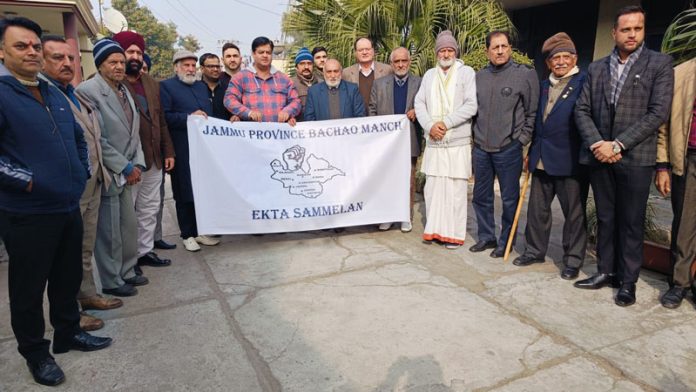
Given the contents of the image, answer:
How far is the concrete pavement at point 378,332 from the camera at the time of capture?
233cm

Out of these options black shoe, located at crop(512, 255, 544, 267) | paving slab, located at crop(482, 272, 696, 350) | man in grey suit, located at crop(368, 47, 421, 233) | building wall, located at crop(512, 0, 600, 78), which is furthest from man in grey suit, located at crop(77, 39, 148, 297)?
building wall, located at crop(512, 0, 600, 78)

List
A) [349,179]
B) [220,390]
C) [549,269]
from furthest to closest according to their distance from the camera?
[349,179], [549,269], [220,390]

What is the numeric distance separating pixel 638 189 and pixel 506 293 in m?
1.08

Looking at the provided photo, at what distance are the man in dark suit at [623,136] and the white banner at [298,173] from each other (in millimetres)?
1800

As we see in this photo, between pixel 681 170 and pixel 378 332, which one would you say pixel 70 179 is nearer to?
pixel 378 332

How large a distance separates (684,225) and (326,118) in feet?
9.82

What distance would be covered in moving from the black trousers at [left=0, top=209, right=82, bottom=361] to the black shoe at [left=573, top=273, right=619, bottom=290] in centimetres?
327

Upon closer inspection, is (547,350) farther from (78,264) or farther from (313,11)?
(313,11)

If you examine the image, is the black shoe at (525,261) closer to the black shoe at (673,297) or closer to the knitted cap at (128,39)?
the black shoe at (673,297)

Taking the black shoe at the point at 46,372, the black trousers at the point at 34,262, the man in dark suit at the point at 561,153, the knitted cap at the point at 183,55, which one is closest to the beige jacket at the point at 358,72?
the knitted cap at the point at 183,55

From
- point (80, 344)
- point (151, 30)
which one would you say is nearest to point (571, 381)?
point (80, 344)

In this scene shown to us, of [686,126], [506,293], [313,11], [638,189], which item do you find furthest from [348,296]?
[313,11]

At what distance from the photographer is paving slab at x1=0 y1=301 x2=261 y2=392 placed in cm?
232

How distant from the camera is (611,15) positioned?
23.5ft
